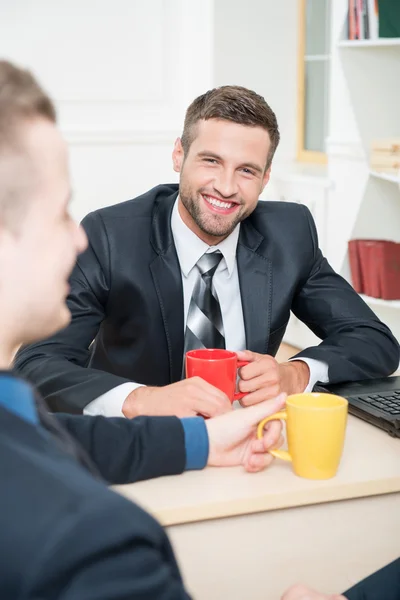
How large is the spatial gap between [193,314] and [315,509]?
31.5 inches

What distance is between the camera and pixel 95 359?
2184mm

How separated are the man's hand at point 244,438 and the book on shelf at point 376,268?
8.31ft

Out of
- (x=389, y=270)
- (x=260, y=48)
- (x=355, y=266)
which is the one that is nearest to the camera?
(x=389, y=270)

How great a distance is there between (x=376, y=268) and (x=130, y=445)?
9.02 feet

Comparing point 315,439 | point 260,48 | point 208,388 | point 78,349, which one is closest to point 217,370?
point 208,388

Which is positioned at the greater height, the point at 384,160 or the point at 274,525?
the point at 384,160

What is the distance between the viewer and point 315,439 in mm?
1283

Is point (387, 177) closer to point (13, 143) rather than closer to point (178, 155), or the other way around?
point (178, 155)

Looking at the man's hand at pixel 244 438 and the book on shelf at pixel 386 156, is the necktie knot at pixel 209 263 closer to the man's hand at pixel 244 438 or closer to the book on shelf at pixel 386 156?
the man's hand at pixel 244 438

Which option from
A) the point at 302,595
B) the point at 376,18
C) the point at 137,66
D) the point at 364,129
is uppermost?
the point at 376,18

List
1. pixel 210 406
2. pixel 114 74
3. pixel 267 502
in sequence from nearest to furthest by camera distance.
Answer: pixel 267 502, pixel 210 406, pixel 114 74

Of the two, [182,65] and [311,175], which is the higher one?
[182,65]

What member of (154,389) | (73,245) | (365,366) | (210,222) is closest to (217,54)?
(210,222)

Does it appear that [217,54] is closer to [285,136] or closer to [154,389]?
[285,136]
